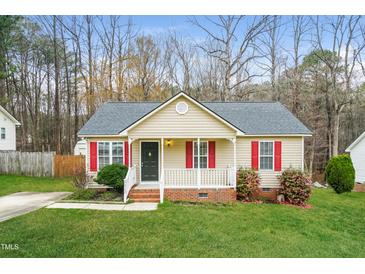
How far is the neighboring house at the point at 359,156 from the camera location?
1755 cm

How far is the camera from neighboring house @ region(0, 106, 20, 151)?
21344 millimetres

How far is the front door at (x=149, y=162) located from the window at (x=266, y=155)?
4743 millimetres

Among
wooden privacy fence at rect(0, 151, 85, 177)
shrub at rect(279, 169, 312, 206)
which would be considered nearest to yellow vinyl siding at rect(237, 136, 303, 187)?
shrub at rect(279, 169, 312, 206)

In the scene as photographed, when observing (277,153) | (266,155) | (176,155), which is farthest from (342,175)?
(176,155)

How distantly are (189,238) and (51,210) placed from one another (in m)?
4.83

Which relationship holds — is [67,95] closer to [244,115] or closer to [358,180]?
[244,115]

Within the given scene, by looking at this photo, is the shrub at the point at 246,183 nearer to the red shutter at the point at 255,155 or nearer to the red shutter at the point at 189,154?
the red shutter at the point at 255,155

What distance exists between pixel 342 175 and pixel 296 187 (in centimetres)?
551

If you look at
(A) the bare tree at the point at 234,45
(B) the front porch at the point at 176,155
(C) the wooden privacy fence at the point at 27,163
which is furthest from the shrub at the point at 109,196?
(A) the bare tree at the point at 234,45

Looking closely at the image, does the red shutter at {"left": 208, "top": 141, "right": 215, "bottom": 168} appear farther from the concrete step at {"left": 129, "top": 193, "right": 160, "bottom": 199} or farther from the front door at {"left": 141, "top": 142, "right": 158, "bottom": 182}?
the concrete step at {"left": 129, "top": 193, "right": 160, "bottom": 199}

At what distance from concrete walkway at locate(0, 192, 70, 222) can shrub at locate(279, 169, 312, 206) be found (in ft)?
30.5

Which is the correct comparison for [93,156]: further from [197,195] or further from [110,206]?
[197,195]
